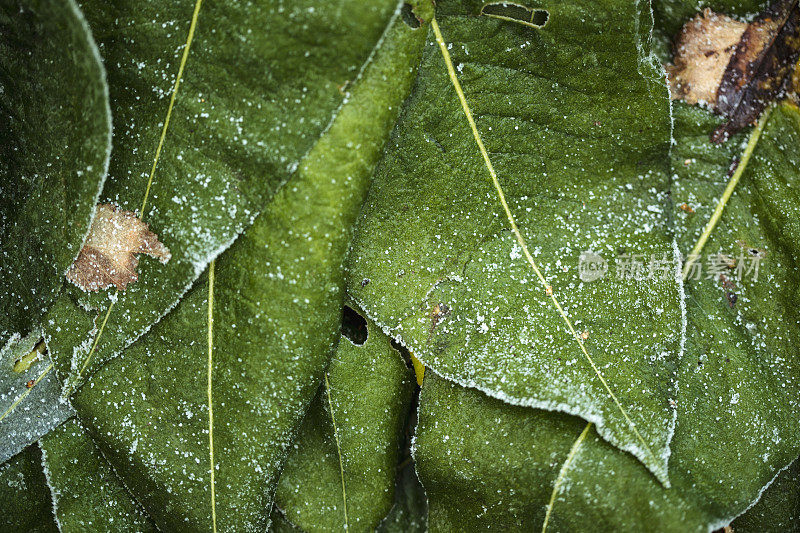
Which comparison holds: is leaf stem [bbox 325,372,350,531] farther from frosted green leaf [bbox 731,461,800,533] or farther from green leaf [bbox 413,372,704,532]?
frosted green leaf [bbox 731,461,800,533]

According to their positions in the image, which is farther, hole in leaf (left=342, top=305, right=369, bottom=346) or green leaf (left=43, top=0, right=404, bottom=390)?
hole in leaf (left=342, top=305, right=369, bottom=346)

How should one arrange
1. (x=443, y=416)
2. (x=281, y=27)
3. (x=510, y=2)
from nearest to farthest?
1. (x=281, y=27)
2. (x=510, y=2)
3. (x=443, y=416)

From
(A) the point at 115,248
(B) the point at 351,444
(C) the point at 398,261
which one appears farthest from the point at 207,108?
(B) the point at 351,444

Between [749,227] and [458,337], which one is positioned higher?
[749,227]

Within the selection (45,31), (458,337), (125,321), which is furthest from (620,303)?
(45,31)

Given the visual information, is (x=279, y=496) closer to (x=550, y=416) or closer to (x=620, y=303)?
(x=550, y=416)

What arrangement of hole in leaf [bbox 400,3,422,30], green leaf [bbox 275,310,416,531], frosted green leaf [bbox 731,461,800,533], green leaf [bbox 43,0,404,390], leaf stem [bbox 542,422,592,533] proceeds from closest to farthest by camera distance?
green leaf [bbox 43,0,404,390]
hole in leaf [bbox 400,3,422,30]
leaf stem [bbox 542,422,592,533]
green leaf [bbox 275,310,416,531]
frosted green leaf [bbox 731,461,800,533]

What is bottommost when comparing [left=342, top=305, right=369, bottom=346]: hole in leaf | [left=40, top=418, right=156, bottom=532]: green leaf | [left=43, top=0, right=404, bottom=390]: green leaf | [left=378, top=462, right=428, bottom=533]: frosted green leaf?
[left=378, top=462, right=428, bottom=533]: frosted green leaf

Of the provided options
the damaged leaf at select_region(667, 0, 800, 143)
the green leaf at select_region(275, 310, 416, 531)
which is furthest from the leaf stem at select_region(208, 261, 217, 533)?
the damaged leaf at select_region(667, 0, 800, 143)
